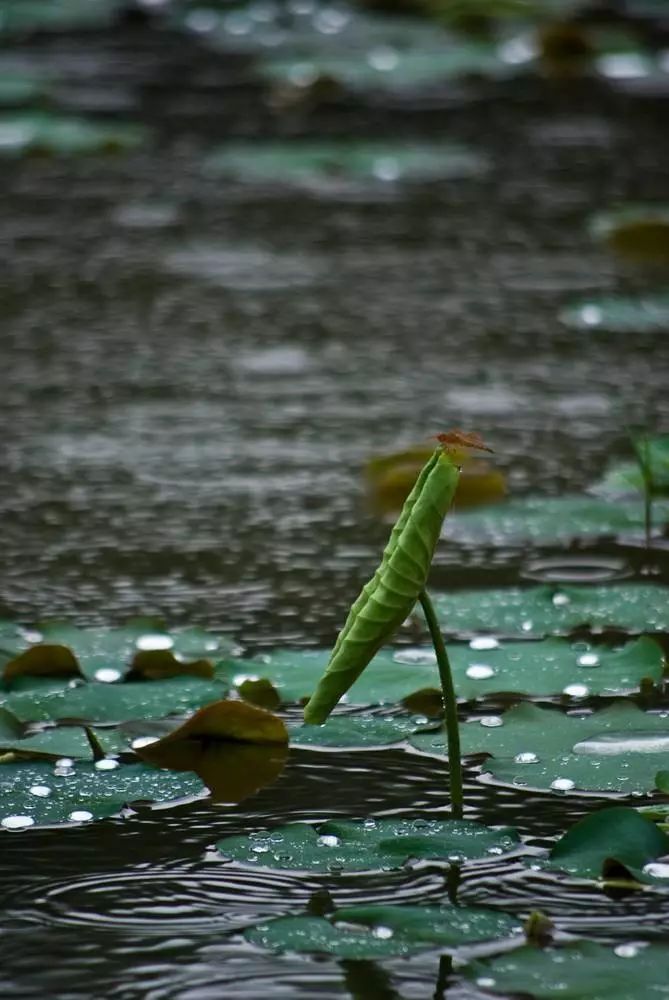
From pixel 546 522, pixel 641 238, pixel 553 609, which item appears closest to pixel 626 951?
pixel 553 609

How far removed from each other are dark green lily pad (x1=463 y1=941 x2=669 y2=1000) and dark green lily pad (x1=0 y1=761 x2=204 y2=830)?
1.11 ft

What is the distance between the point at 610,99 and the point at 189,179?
3.97 feet

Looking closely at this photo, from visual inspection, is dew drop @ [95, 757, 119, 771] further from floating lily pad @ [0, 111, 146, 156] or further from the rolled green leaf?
floating lily pad @ [0, 111, 146, 156]

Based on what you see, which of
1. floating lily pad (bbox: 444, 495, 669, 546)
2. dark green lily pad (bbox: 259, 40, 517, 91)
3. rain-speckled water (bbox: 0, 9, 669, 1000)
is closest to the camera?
rain-speckled water (bbox: 0, 9, 669, 1000)

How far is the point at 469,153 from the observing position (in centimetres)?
399

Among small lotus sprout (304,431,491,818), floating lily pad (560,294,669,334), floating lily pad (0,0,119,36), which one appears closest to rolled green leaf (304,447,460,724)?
small lotus sprout (304,431,491,818)

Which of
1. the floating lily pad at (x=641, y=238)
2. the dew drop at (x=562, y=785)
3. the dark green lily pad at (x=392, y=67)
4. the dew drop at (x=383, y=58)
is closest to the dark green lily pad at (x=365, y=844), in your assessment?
the dew drop at (x=562, y=785)

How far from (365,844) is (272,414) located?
1.30m

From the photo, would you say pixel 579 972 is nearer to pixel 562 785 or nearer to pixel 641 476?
pixel 562 785

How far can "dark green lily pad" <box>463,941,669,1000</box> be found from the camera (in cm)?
108

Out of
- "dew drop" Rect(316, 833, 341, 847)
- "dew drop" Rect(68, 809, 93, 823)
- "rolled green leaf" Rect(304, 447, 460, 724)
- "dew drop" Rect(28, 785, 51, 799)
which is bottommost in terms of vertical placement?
"dew drop" Rect(68, 809, 93, 823)

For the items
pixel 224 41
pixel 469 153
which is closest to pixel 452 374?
pixel 469 153

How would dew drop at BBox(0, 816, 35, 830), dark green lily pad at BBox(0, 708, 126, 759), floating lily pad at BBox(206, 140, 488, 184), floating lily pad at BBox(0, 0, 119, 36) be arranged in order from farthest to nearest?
floating lily pad at BBox(0, 0, 119, 36), floating lily pad at BBox(206, 140, 488, 184), dark green lily pad at BBox(0, 708, 126, 759), dew drop at BBox(0, 816, 35, 830)

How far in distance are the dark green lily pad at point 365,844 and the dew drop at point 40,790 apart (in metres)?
0.15
